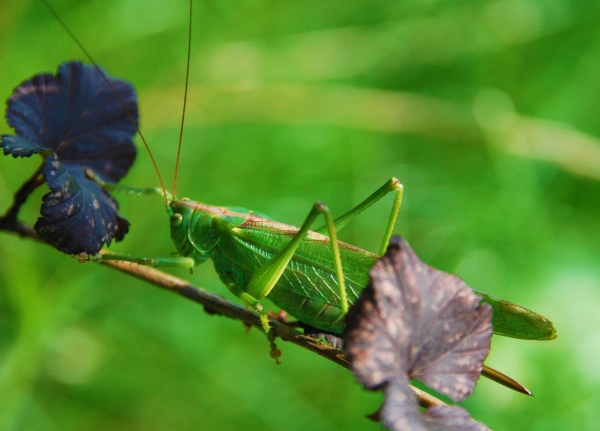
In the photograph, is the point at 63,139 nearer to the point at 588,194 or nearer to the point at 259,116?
the point at 259,116

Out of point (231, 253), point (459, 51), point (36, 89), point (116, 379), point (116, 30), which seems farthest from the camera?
point (459, 51)

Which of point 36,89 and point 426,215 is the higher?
point 426,215

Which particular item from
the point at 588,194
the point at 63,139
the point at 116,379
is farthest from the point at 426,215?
the point at 63,139

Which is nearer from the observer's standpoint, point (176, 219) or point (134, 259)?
point (134, 259)

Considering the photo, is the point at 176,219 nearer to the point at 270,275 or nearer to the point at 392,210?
the point at 270,275

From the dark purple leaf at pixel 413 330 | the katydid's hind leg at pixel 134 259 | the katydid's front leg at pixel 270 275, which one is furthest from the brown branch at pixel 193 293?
the dark purple leaf at pixel 413 330

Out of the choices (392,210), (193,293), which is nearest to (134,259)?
(193,293)
